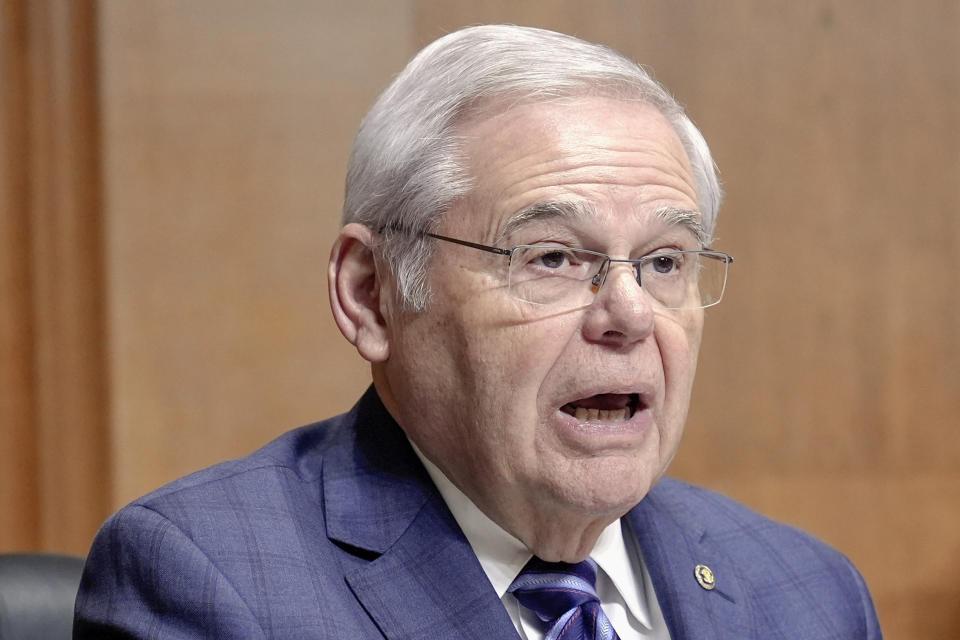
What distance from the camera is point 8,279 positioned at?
254 centimetres

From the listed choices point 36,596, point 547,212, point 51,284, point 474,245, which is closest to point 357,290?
point 474,245

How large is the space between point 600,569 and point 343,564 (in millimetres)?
404

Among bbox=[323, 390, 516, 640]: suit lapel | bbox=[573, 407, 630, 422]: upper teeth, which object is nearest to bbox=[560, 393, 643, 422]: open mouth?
bbox=[573, 407, 630, 422]: upper teeth

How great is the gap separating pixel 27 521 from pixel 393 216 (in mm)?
1589

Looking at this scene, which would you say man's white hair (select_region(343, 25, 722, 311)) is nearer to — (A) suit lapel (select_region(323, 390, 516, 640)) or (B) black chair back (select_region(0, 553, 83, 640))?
(A) suit lapel (select_region(323, 390, 516, 640))

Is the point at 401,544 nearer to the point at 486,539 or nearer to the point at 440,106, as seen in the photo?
the point at 486,539

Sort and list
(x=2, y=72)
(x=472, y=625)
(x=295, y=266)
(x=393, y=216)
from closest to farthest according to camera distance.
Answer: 1. (x=472, y=625)
2. (x=393, y=216)
3. (x=2, y=72)
4. (x=295, y=266)

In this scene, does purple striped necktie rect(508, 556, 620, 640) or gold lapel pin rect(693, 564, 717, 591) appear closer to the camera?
purple striped necktie rect(508, 556, 620, 640)

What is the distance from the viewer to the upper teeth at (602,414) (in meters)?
1.42

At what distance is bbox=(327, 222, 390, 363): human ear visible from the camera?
1540 mm

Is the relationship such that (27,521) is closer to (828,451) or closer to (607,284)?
(607,284)

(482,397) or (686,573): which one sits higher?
(482,397)

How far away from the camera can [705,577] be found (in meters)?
1.66

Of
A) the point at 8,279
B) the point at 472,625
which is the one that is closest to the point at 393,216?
the point at 472,625
